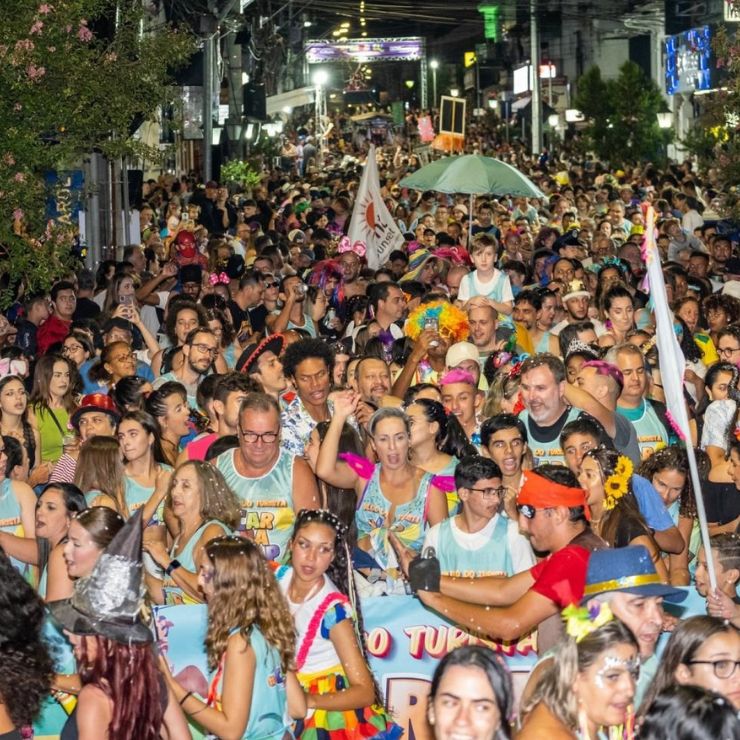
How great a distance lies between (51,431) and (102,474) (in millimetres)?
2205

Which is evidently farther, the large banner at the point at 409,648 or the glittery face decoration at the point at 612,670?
the large banner at the point at 409,648

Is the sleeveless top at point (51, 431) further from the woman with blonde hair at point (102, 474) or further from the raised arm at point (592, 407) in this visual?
the raised arm at point (592, 407)

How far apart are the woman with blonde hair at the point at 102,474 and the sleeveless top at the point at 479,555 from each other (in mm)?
1705

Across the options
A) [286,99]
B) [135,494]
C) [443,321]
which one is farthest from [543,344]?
[286,99]

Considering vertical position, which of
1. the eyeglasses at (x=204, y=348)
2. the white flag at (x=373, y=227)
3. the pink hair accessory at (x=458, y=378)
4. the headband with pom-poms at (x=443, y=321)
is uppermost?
the white flag at (x=373, y=227)

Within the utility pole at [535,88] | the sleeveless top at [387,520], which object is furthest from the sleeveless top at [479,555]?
the utility pole at [535,88]

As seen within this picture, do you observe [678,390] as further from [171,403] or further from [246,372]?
[246,372]

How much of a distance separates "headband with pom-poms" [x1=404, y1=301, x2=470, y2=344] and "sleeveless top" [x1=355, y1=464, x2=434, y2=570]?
297cm

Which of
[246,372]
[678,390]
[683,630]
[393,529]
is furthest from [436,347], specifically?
[683,630]

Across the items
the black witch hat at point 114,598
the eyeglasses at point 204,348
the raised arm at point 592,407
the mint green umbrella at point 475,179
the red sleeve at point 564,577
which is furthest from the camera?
the mint green umbrella at point 475,179

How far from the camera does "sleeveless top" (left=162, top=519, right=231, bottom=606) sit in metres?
7.61

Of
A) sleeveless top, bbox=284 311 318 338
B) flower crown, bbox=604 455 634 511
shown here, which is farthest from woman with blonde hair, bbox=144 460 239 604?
sleeveless top, bbox=284 311 318 338

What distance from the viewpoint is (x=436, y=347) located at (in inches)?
435

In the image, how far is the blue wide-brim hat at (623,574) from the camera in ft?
19.7
